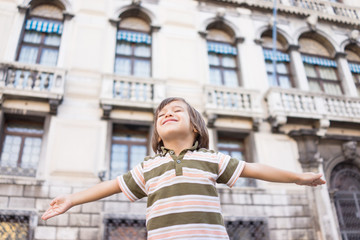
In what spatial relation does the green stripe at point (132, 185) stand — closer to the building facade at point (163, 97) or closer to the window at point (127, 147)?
the building facade at point (163, 97)

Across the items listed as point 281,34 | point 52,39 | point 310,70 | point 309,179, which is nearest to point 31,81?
point 52,39

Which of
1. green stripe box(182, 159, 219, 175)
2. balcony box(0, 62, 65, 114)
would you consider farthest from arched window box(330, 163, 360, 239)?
balcony box(0, 62, 65, 114)

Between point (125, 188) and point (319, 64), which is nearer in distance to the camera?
point (125, 188)

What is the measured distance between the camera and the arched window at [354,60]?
11.4m

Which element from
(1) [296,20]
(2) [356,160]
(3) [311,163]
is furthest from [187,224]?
(1) [296,20]

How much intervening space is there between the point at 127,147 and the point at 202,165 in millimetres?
6414

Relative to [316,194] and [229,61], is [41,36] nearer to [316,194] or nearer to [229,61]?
[229,61]

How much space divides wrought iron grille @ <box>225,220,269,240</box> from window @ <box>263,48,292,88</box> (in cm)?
514

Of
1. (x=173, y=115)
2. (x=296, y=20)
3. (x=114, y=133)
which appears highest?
(x=296, y=20)

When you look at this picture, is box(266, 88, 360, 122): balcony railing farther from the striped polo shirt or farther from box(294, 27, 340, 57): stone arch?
the striped polo shirt

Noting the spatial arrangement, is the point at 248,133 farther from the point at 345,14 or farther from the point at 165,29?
the point at 345,14

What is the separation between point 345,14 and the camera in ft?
40.3

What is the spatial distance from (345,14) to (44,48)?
12522mm

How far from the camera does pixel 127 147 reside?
8.16 meters
